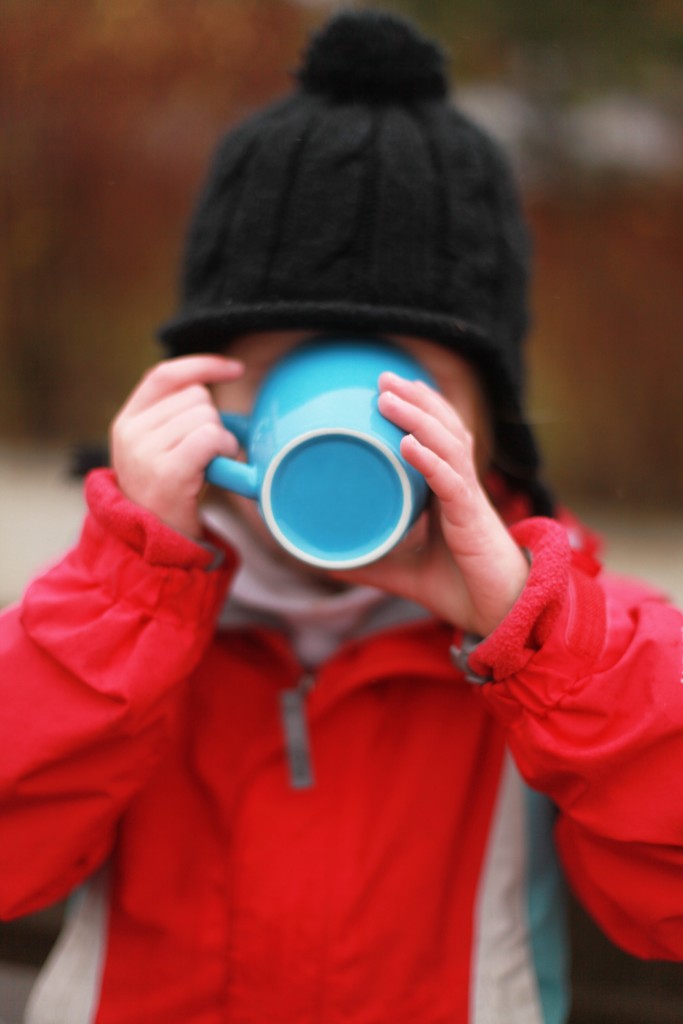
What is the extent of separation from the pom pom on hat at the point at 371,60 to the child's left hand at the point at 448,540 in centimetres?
39

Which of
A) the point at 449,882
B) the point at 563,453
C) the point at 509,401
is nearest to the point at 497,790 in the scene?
the point at 449,882

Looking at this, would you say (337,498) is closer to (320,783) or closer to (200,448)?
(200,448)

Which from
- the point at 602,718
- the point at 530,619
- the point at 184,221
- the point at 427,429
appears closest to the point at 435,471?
the point at 427,429

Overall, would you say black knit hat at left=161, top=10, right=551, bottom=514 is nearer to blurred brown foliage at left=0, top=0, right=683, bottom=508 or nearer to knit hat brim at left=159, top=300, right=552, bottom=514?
knit hat brim at left=159, top=300, right=552, bottom=514

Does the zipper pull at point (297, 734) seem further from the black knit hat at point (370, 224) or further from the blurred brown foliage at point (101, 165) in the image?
the blurred brown foliage at point (101, 165)

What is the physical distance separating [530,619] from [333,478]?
0.66 ft

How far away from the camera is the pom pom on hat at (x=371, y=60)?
931 millimetres

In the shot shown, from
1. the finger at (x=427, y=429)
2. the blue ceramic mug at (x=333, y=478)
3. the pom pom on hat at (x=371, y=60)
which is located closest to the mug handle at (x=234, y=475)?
the blue ceramic mug at (x=333, y=478)

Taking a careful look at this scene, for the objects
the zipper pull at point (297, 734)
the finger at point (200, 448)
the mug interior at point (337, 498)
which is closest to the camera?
the mug interior at point (337, 498)

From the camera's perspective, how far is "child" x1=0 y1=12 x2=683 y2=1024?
0.75 metres

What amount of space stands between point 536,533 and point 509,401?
0.57ft

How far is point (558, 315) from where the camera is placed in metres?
1.82

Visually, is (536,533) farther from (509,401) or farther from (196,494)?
(196,494)

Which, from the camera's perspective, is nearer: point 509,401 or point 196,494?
point 196,494
